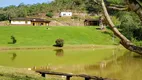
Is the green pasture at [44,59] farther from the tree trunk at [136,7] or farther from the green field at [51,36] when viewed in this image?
the tree trunk at [136,7]

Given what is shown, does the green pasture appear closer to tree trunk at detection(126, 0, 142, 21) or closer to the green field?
the green field

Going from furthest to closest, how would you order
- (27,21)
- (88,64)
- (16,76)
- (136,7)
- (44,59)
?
1. (27,21)
2. (44,59)
3. (88,64)
4. (16,76)
5. (136,7)

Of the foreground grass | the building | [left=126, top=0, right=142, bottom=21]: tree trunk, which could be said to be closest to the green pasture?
the foreground grass

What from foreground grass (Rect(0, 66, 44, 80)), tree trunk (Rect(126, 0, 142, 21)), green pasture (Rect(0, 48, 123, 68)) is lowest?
green pasture (Rect(0, 48, 123, 68))

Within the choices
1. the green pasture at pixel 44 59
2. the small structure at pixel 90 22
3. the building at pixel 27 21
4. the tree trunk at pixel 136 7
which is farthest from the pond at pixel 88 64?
the small structure at pixel 90 22

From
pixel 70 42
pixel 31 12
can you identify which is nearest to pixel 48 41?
pixel 70 42

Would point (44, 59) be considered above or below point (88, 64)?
below

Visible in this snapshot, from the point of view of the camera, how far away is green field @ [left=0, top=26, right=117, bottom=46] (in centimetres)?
6862

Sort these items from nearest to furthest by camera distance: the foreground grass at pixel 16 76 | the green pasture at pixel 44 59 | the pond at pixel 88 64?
the foreground grass at pixel 16 76 < the pond at pixel 88 64 < the green pasture at pixel 44 59

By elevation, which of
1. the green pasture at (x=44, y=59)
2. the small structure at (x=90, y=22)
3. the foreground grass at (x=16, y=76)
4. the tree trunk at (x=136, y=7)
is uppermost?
the tree trunk at (x=136, y=7)

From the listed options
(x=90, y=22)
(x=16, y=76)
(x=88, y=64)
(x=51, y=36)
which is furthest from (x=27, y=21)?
(x=16, y=76)

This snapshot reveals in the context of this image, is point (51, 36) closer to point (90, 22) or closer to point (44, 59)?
point (44, 59)

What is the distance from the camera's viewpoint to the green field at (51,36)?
225ft

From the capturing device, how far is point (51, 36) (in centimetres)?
7538
